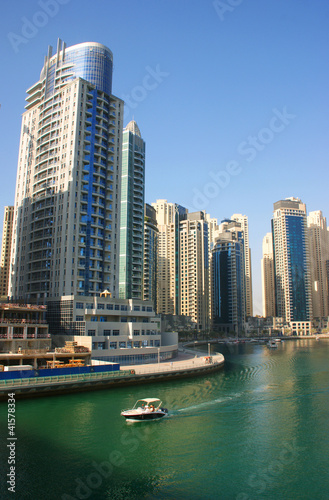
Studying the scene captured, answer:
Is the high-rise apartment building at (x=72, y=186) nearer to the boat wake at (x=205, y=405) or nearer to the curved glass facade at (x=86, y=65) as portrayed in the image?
the curved glass facade at (x=86, y=65)

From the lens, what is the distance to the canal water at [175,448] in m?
27.1

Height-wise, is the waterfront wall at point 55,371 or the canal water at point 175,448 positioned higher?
the waterfront wall at point 55,371

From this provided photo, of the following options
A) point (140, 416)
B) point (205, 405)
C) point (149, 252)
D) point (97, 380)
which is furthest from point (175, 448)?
point (149, 252)

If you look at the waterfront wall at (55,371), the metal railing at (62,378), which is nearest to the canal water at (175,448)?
the metal railing at (62,378)

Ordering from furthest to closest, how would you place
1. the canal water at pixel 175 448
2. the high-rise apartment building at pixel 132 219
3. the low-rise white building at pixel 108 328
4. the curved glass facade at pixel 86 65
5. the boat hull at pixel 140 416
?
the high-rise apartment building at pixel 132 219 < the curved glass facade at pixel 86 65 < the low-rise white building at pixel 108 328 < the boat hull at pixel 140 416 < the canal water at pixel 175 448

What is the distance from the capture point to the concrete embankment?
53.2 meters

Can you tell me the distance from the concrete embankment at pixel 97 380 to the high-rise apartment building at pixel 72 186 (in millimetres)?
29741

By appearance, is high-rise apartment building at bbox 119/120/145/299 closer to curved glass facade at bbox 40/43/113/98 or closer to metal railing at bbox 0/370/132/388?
curved glass facade at bbox 40/43/113/98

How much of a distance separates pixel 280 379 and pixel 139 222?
69.5 m

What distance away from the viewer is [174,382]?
222 feet

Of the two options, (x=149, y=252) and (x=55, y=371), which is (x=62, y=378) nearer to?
(x=55, y=371)

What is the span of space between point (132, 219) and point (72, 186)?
32771mm

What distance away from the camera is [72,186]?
305ft

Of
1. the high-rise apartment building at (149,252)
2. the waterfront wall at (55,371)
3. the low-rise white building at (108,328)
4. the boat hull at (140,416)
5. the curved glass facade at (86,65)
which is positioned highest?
the curved glass facade at (86,65)
